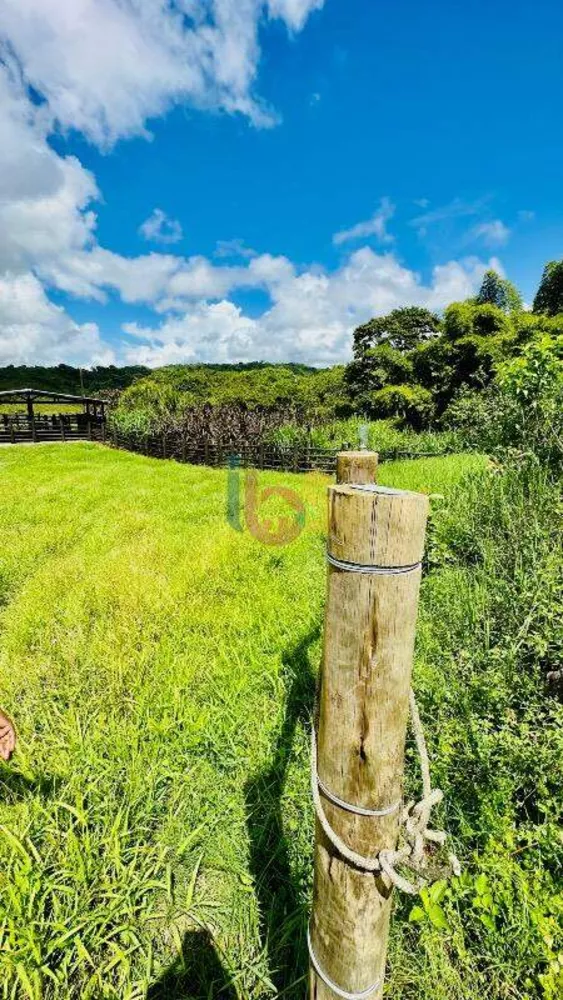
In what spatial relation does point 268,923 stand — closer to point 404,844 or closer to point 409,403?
point 404,844

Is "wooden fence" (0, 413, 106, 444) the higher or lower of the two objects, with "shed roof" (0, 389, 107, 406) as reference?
lower

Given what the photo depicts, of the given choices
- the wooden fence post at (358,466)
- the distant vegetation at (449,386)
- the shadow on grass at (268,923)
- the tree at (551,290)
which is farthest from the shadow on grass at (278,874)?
the tree at (551,290)

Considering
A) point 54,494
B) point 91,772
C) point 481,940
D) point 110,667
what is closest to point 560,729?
point 481,940

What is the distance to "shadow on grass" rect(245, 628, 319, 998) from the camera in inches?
72.0

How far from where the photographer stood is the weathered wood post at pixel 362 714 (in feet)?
2.92

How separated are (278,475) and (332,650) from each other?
1388 centimetres

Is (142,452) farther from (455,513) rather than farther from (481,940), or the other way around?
(481,940)

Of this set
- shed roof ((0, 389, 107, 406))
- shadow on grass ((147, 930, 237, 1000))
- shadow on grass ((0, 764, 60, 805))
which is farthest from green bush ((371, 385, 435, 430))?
shadow on grass ((147, 930, 237, 1000))

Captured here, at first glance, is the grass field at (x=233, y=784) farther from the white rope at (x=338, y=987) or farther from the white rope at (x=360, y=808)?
the white rope at (x=360, y=808)

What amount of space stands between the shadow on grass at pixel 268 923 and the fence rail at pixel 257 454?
12637 millimetres

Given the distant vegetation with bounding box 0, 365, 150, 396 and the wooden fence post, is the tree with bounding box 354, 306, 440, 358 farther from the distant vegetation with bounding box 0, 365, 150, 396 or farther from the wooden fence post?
the distant vegetation with bounding box 0, 365, 150, 396

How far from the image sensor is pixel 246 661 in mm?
3551

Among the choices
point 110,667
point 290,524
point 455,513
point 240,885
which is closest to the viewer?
point 240,885

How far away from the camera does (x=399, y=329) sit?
3191cm
